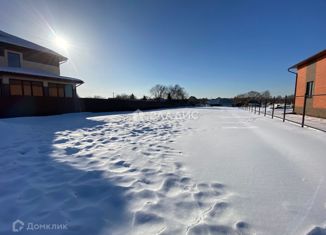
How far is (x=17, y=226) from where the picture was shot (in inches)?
59.0

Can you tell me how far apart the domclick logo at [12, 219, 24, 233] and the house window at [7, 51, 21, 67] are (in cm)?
1508

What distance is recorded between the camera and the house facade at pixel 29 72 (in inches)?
418

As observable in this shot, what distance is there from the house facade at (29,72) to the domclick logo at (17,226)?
11.8 metres

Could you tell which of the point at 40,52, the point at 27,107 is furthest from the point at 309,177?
the point at 40,52

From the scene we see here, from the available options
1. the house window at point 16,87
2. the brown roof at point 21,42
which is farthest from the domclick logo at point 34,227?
the brown roof at point 21,42

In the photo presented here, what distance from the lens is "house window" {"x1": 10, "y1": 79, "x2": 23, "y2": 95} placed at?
35.0ft

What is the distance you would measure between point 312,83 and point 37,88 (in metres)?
18.8

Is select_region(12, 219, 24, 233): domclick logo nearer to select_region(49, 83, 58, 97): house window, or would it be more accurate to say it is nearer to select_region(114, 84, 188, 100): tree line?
select_region(49, 83, 58, 97): house window

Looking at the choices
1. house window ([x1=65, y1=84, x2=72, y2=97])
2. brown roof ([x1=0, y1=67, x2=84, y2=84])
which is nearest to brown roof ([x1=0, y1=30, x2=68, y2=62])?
brown roof ([x1=0, y1=67, x2=84, y2=84])

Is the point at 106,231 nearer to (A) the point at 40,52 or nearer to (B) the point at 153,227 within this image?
(B) the point at 153,227

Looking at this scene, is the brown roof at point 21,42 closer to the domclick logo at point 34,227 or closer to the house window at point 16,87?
the house window at point 16,87

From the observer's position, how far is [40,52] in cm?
1415

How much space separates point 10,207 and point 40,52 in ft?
53.3

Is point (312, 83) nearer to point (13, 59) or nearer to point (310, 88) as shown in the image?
point (310, 88)
